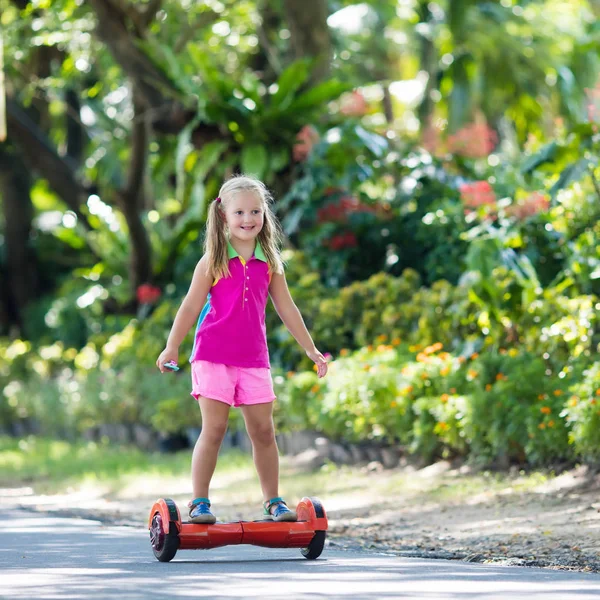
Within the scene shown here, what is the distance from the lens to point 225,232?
242 inches

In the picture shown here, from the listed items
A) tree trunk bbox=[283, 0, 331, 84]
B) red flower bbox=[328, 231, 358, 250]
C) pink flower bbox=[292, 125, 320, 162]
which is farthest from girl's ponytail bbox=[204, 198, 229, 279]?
tree trunk bbox=[283, 0, 331, 84]

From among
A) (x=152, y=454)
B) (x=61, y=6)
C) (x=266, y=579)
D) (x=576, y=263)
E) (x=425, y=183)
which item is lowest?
(x=266, y=579)

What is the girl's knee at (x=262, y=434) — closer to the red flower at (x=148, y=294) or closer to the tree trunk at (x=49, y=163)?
the red flower at (x=148, y=294)

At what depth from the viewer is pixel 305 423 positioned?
11.5 metres

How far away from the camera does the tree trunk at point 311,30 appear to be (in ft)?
52.8

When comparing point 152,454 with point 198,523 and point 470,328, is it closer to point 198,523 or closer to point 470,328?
point 470,328

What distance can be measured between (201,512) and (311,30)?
11.2 metres

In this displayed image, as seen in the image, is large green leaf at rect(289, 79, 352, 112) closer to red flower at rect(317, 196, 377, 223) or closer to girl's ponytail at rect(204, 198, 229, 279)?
red flower at rect(317, 196, 377, 223)

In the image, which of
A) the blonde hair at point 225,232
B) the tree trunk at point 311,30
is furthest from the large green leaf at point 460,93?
the blonde hair at point 225,232

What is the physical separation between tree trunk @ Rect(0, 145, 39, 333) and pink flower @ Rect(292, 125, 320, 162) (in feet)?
30.5

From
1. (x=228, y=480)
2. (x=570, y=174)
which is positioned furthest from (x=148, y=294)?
(x=570, y=174)

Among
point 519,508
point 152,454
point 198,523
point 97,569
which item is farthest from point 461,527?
point 152,454

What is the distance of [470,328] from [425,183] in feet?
12.0

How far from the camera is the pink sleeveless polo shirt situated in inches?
235
